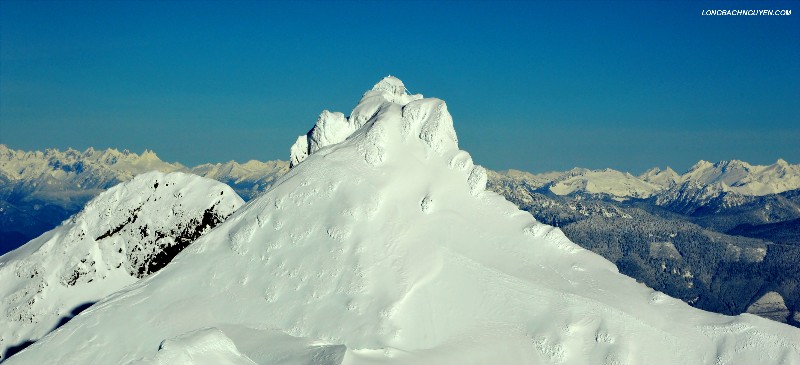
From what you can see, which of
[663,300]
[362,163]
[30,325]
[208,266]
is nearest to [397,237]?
[362,163]

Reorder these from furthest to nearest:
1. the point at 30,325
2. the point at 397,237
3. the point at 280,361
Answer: the point at 30,325
the point at 397,237
the point at 280,361

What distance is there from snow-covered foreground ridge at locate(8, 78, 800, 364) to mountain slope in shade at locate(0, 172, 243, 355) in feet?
37.0

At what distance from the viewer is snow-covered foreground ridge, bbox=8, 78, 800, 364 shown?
250 feet

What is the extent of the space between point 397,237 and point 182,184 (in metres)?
35.9

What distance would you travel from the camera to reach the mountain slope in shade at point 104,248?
92.9m

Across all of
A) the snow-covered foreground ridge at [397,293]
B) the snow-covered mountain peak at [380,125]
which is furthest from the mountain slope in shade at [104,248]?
the snow-covered mountain peak at [380,125]

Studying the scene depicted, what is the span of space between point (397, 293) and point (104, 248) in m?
41.8

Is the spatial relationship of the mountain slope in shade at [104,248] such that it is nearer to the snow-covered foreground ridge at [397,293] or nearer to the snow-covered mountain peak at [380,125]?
the snow-covered foreground ridge at [397,293]

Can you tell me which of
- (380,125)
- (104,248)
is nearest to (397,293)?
(380,125)

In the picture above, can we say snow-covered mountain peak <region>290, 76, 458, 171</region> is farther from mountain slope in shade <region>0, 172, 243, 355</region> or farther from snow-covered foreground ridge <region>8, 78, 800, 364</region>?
mountain slope in shade <region>0, 172, 243, 355</region>

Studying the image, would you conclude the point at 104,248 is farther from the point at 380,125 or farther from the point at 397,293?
the point at 397,293

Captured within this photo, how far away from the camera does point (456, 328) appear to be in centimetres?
7850

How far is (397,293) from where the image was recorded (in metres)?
79.6

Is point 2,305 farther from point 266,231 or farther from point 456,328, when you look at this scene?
point 456,328
